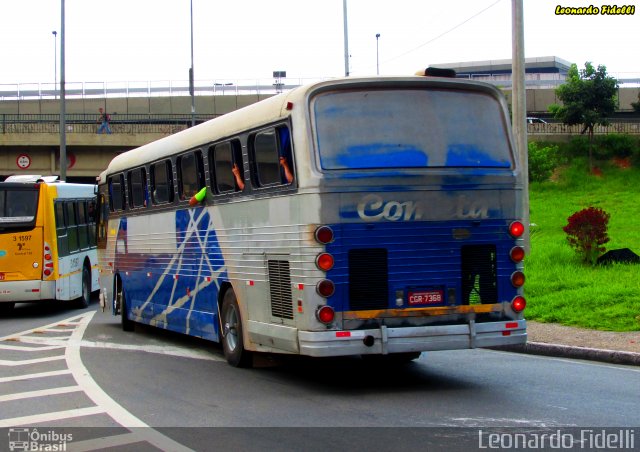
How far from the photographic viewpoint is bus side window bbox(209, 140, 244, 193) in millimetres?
12117

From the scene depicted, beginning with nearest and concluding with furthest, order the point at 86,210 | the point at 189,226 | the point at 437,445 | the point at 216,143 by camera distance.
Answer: the point at 437,445, the point at 216,143, the point at 189,226, the point at 86,210

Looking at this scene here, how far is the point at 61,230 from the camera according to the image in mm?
23266

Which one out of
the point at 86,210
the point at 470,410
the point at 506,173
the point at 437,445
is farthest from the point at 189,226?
the point at 86,210

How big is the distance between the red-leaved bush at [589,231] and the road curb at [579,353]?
230 inches

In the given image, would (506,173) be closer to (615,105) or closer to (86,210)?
(86,210)

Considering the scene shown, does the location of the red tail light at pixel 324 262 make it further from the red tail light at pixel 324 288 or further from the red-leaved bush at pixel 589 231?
the red-leaved bush at pixel 589 231

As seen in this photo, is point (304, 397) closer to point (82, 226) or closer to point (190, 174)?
point (190, 174)

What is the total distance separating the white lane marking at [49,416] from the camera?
8977 millimetres

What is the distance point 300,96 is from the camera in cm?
1050

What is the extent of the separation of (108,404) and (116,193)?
8965 millimetres

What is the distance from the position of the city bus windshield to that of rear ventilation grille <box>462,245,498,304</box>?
47.6ft

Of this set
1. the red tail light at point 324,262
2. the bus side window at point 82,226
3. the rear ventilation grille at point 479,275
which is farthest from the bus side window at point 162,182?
the bus side window at point 82,226

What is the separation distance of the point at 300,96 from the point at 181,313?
5.37 meters

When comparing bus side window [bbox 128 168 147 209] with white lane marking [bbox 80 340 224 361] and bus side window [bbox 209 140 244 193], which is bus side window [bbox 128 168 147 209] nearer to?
white lane marking [bbox 80 340 224 361]
